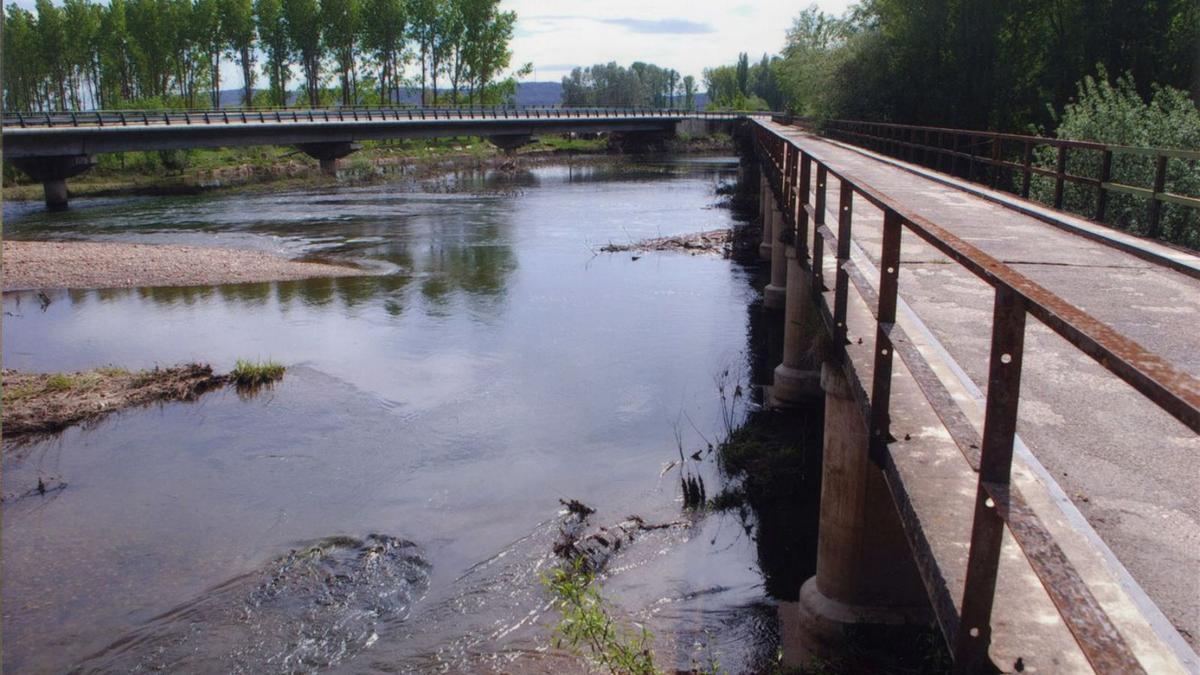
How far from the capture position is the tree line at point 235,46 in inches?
3499

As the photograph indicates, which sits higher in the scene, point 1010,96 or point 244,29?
point 244,29

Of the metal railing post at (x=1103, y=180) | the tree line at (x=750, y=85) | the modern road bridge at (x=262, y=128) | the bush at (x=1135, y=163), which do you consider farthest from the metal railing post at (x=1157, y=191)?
the tree line at (x=750, y=85)

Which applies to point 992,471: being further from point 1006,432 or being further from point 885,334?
point 885,334

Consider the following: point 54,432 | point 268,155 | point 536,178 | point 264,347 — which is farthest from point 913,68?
point 268,155

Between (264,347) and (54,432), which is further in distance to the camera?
(264,347)

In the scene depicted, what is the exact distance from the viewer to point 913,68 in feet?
146

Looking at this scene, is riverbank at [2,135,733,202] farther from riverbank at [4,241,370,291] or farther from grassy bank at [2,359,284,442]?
grassy bank at [2,359,284,442]

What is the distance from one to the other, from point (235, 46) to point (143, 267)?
77061mm

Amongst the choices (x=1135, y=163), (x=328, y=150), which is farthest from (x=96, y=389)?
(x=328, y=150)

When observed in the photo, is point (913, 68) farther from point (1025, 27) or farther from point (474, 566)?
point (474, 566)

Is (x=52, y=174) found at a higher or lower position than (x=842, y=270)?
lower

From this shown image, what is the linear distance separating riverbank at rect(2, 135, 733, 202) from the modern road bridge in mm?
2514

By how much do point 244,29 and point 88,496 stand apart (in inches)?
3562

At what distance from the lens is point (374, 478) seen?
11109 millimetres
